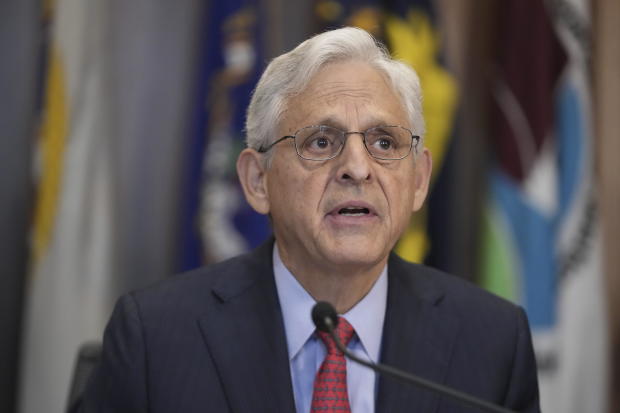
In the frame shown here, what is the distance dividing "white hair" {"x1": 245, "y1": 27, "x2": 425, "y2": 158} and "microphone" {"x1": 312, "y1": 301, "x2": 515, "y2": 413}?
50cm

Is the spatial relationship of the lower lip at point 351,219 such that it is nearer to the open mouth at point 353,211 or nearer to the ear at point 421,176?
the open mouth at point 353,211

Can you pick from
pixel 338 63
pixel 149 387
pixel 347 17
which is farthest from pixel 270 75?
pixel 347 17

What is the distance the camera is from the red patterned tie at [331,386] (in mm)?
1427

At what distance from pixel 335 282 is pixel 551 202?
1.62 meters

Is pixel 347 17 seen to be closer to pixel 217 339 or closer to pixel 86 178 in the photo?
pixel 86 178

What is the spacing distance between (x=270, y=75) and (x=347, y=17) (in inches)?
54.8

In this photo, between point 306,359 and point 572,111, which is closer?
point 306,359

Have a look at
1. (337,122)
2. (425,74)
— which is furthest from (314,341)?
(425,74)

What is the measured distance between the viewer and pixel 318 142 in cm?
149

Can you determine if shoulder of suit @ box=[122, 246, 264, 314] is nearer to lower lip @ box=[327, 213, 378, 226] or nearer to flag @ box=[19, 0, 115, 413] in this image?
lower lip @ box=[327, 213, 378, 226]

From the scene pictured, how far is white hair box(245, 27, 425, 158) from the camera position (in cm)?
151

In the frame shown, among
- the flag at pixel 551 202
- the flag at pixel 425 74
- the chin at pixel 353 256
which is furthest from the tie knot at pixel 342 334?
the flag at pixel 551 202

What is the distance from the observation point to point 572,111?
2.95m

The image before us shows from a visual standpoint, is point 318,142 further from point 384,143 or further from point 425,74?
point 425,74
